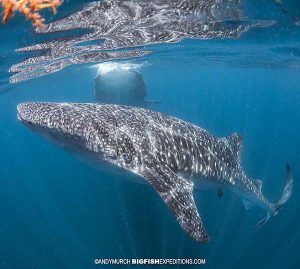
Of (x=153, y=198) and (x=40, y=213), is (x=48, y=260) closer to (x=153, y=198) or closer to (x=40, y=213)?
(x=153, y=198)

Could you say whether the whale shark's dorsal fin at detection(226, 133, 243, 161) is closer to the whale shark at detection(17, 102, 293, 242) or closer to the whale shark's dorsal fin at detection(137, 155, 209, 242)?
the whale shark at detection(17, 102, 293, 242)

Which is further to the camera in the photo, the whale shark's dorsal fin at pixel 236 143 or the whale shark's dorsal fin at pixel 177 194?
the whale shark's dorsal fin at pixel 236 143

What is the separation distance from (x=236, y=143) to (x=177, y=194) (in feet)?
13.6

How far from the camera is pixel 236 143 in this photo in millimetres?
9508

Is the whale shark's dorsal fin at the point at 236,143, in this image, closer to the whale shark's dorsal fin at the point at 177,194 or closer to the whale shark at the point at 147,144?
the whale shark at the point at 147,144

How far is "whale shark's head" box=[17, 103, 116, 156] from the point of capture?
6.32 m

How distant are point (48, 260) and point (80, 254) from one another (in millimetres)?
1909

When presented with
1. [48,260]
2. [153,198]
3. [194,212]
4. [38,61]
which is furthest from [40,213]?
[194,212]

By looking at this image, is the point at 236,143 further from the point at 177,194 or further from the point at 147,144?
the point at 177,194

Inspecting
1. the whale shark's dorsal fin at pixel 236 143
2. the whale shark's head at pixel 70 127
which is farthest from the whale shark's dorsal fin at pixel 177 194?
the whale shark's dorsal fin at pixel 236 143

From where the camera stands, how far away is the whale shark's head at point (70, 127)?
6.32 m

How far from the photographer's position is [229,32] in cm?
1436

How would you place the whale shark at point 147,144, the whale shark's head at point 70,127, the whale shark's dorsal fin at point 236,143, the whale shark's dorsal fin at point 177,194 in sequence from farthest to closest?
the whale shark's dorsal fin at point 236,143 → the whale shark's head at point 70,127 → the whale shark at point 147,144 → the whale shark's dorsal fin at point 177,194

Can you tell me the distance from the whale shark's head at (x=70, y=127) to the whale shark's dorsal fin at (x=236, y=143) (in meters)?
4.08
